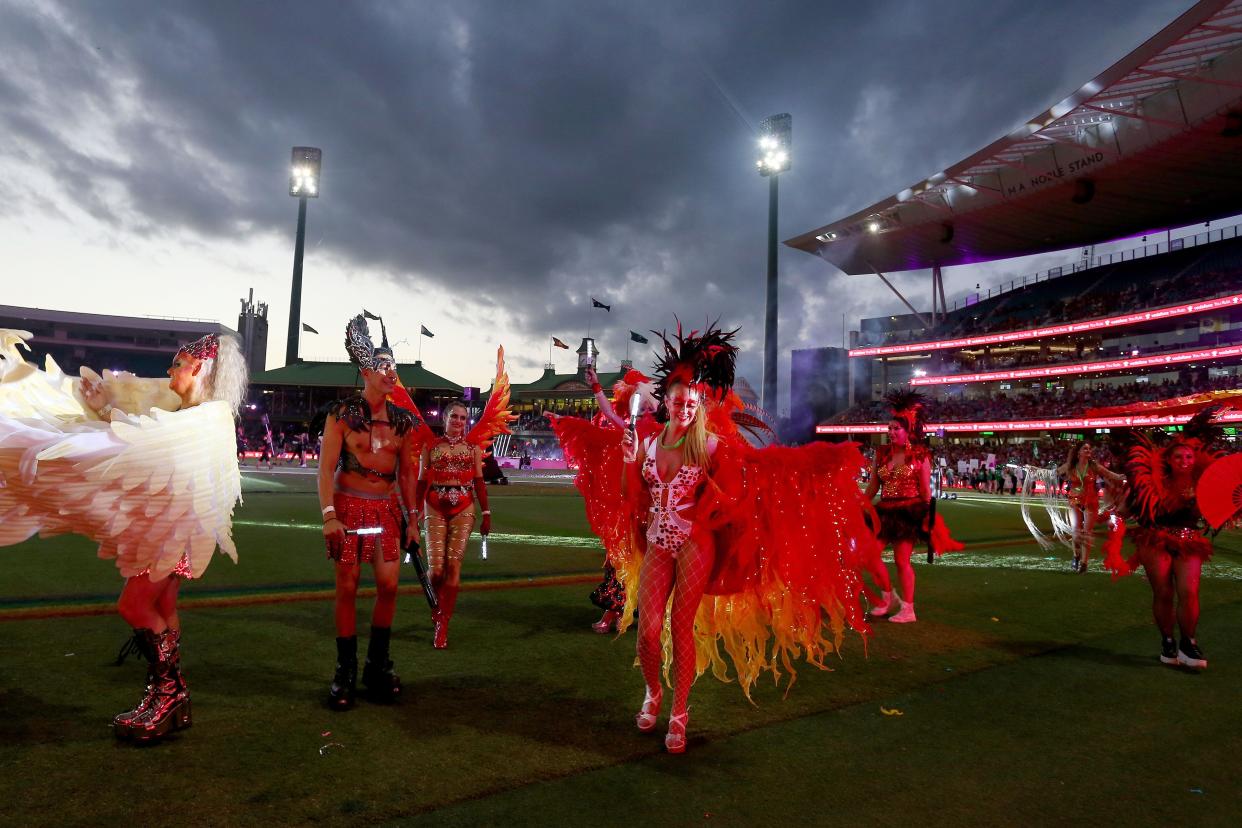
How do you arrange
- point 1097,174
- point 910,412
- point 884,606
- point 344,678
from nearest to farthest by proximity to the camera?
point 344,678, point 884,606, point 910,412, point 1097,174

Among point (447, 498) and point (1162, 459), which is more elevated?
point (1162, 459)

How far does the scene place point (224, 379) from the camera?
13.3 feet

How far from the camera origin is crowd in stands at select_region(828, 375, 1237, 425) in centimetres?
4162

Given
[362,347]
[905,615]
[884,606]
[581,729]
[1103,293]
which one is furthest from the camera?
[1103,293]

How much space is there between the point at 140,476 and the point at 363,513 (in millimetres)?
1217

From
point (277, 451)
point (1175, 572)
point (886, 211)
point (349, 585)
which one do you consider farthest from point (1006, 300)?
point (349, 585)

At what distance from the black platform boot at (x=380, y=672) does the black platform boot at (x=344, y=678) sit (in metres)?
0.11

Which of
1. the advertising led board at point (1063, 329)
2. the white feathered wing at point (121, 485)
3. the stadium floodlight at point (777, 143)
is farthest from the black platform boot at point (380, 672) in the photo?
→ the advertising led board at point (1063, 329)

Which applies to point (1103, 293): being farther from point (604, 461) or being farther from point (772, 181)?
point (604, 461)

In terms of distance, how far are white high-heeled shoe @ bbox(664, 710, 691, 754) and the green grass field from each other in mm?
55

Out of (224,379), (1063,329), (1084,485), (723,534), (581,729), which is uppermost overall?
(1063,329)

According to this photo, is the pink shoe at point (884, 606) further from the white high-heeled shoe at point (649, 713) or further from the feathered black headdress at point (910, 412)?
the white high-heeled shoe at point (649, 713)

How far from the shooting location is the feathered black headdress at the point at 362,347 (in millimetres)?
4590

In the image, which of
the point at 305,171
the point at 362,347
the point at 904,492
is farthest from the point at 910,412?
the point at 305,171
